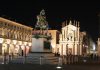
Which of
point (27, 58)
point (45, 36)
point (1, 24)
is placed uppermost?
point (1, 24)

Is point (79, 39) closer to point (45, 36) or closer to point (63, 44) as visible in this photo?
point (63, 44)

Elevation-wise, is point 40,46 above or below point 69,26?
below

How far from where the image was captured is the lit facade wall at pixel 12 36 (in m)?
88.0

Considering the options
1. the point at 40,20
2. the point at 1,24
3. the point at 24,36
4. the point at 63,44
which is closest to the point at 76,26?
the point at 63,44

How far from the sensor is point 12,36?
97062 millimetres

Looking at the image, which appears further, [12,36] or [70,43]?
[70,43]

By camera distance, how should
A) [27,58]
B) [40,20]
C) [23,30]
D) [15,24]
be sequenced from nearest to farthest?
[27,58] → [40,20] → [15,24] → [23,30]

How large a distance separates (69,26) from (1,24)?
3825 cm

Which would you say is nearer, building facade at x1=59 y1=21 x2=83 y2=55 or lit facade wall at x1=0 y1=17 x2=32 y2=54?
lit facade wall at x1=0 y1=17 x2=32 y2=54

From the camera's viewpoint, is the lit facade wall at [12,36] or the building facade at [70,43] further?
the building facade at [70,43]

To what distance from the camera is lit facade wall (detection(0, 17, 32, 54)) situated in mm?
88000

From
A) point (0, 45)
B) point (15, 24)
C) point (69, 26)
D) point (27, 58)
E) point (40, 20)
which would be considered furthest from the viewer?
point (69, 26)

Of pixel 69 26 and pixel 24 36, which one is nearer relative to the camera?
pixel 24 36

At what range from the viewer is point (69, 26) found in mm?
119812
